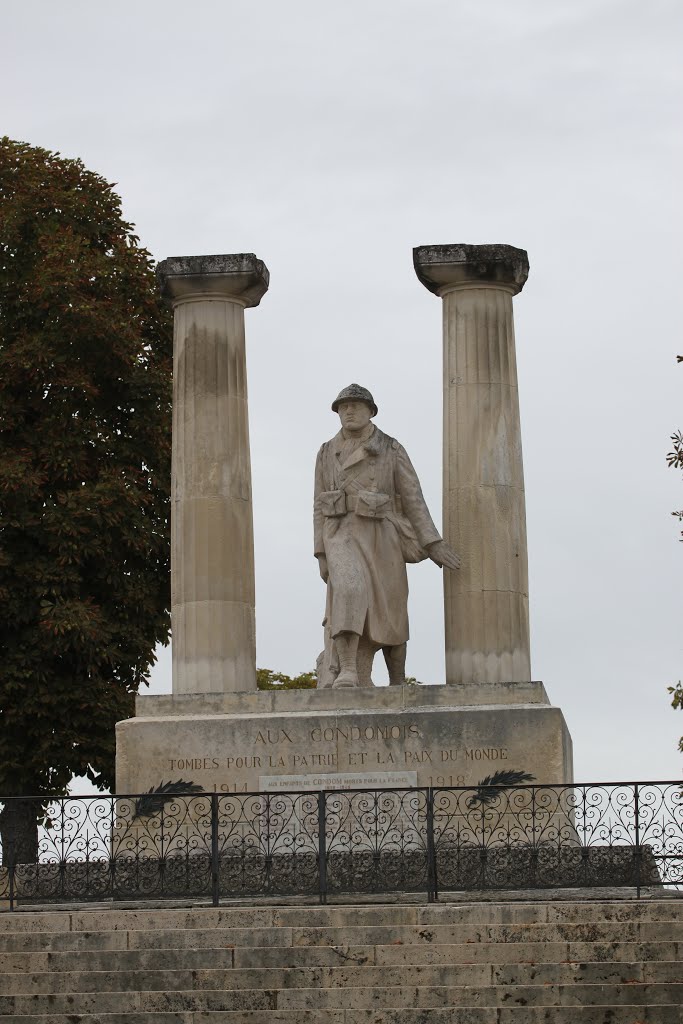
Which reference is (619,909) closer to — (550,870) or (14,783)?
(550,870)

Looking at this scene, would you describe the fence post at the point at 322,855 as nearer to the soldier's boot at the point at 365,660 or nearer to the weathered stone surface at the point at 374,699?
the weathered stone surface at the point at 374,699

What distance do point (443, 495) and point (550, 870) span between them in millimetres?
5424

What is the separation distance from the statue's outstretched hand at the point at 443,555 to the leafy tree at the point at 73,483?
26.3 feet

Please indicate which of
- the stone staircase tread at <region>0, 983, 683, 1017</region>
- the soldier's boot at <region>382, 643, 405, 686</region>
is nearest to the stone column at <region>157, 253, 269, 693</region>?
the soldier's boot at <region>382, 643, 405, 686</region>

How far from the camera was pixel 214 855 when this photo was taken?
71.7 ft

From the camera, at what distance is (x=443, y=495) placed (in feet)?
86.6

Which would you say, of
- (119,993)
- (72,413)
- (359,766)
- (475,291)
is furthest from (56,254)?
(119,993)

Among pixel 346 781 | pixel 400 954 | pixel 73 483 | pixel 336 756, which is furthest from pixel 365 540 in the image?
pixel 73 483

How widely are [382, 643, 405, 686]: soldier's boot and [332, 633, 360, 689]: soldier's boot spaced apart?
0.53 metres

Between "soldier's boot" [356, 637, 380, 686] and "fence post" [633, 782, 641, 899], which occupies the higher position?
"soldier's boot" [356, 637, 380, 686]

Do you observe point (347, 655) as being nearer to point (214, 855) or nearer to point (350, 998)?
point (214, 855)

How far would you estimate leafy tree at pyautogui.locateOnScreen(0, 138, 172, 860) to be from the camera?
32.9 m

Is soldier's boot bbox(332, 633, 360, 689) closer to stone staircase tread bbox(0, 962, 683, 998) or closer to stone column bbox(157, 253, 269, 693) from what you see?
stone column bbox(157, 253, 269, 693)

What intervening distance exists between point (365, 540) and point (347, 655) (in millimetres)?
1239
